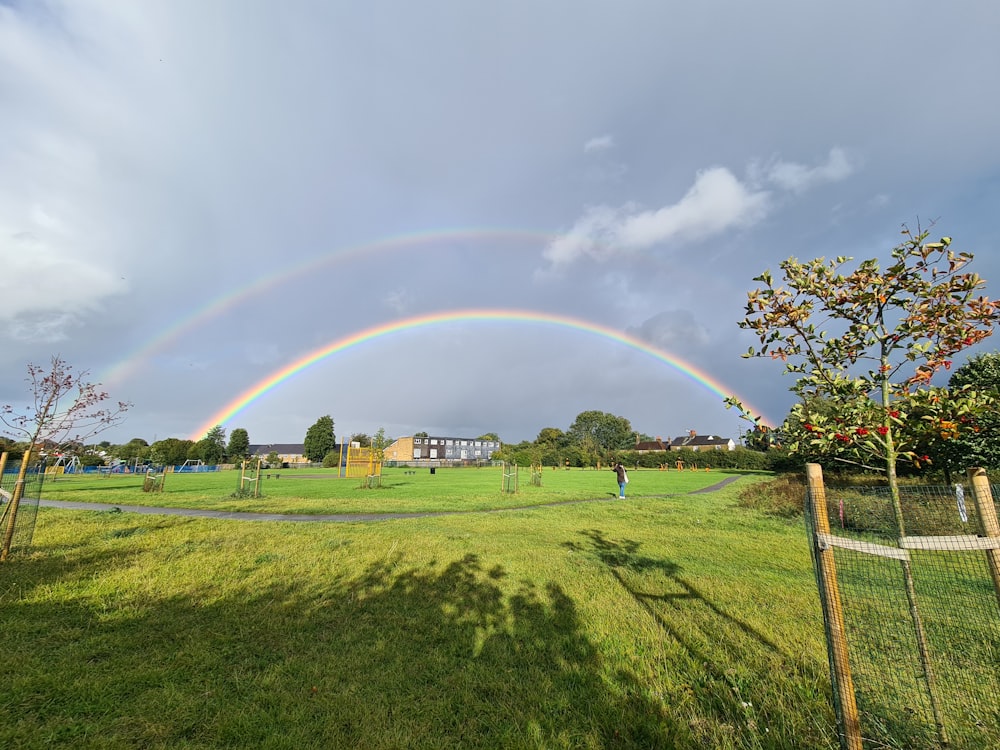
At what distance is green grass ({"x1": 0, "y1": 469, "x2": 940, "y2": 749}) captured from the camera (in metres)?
3.60

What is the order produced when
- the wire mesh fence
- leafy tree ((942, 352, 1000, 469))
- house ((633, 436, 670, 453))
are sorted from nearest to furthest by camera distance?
the wire mesh fence
leafy tree ((942, 352, 1000, 469))
house ((633, 436, 670, 453))

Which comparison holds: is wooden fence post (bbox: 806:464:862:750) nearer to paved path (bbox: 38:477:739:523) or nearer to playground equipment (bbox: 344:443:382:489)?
paved path (bbox: 38:477:739:523)

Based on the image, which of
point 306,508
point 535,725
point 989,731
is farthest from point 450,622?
point 306,508

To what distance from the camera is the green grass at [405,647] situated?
3.60 m

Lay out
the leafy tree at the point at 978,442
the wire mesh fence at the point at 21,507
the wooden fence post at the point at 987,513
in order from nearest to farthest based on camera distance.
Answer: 1. the wooden fence post at the point at 987,513
2. the wire mesh fence at the point at 21,507
3. the leafy tree at the point at 978,442

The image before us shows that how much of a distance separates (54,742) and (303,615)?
289 cm

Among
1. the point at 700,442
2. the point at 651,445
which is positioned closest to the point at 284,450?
the point at 651,445

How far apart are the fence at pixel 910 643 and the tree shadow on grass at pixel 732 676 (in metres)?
0.41

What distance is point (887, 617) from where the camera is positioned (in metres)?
5.38

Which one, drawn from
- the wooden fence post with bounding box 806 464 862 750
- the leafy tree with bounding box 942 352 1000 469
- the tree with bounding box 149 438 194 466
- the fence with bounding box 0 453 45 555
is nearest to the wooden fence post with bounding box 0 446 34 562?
the fence with bounding box 0 453 45 555

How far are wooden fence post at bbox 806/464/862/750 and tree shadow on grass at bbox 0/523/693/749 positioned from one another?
1.15 metres

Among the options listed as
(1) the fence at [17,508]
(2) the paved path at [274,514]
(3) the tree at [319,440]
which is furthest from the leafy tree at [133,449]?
(1) the fence at [17,508]

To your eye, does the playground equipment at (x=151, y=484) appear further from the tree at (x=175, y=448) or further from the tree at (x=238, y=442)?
the tree at (x=238, y=442)

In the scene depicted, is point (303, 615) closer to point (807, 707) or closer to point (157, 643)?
point (157, 643)
